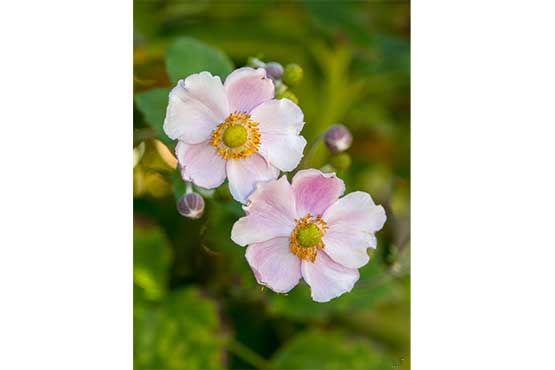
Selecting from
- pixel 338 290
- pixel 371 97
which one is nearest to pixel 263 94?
pixel 338 290

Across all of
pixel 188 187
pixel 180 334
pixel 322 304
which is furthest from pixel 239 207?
pixel 180 334

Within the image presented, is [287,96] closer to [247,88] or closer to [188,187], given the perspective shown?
[247,88]

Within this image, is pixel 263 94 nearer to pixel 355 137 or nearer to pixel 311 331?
pixel 311 331

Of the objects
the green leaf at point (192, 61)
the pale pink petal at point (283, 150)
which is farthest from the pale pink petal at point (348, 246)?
the green leaf at point (192, 61)

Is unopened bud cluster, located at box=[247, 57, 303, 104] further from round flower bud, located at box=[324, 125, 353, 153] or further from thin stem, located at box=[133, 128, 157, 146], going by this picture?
thin stem, located at box=[133, 128, 157, 146]

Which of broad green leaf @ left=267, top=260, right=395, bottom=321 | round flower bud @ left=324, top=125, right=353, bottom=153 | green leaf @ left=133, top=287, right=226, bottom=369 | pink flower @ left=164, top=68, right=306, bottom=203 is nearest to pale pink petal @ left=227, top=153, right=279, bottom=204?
pink flower @ left=164, top=68, right=306, bottom=203
